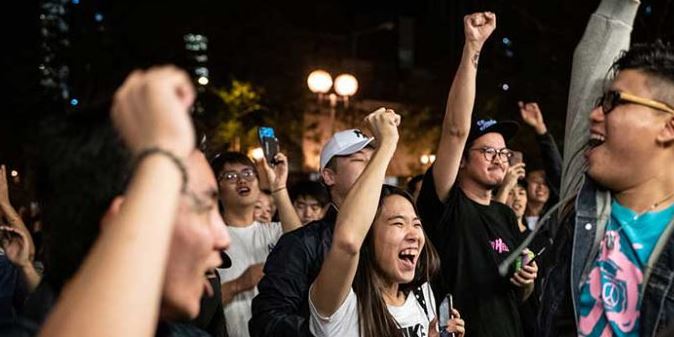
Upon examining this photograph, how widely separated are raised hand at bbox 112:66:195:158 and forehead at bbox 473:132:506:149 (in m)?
3.82

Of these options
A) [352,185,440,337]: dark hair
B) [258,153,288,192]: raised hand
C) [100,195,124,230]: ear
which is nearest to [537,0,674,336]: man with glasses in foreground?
[352,185,440,337]: dark hair

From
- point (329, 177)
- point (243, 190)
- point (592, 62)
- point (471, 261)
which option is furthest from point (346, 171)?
point (592, 62)

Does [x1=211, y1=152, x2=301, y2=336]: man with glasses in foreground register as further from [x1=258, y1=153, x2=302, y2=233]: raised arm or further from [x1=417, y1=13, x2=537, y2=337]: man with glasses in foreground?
[x1=417, y1=13, x2=537, y2=337]: man with glasses in foreground

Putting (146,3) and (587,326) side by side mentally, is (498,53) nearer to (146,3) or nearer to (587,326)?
(146,3)

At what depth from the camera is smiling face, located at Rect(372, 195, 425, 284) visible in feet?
A: 13.3

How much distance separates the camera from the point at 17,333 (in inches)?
78.5

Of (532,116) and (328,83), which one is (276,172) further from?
(328,83)

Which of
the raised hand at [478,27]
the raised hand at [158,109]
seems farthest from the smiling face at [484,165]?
the raised hand at [158,109]

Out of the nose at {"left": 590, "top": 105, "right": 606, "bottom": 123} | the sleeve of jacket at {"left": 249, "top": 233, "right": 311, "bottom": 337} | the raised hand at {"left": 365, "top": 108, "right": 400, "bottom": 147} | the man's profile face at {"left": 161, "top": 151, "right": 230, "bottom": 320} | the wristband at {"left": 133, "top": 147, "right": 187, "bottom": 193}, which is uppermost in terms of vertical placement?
the wristband at {"left": 133, "top": 147, "right": 187, "bottom": 193}

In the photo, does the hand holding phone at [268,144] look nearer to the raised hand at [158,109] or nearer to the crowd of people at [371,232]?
the crowd of people at [371,232]

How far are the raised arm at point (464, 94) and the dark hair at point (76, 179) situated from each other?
2.58m

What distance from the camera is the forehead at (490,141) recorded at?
17.4ft

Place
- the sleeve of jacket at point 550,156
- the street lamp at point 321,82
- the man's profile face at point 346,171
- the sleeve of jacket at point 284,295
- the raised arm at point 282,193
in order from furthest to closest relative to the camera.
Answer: the street lamp at point 321,82
the sleeve of jacket at point 550,156
the raised arm at point 282,193
the man's profile face at point 346,171
the sleeve of jacket at point 284,295

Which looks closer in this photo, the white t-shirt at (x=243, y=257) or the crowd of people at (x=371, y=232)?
A: the crowd of people at (x=371, y=232)
